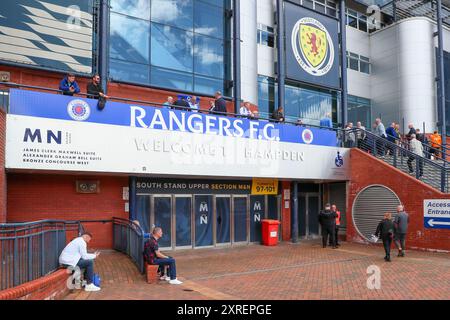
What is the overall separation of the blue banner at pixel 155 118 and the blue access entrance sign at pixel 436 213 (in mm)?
4586

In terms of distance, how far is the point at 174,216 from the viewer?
1605 cm

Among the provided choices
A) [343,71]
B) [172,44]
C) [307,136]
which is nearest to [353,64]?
[343,71]

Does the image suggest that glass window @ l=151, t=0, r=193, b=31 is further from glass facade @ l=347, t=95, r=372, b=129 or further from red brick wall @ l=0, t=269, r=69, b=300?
glass facade @ l=347, t=95, r=372, b=129

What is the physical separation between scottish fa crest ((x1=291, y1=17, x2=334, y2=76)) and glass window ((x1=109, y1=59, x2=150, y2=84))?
8694mm

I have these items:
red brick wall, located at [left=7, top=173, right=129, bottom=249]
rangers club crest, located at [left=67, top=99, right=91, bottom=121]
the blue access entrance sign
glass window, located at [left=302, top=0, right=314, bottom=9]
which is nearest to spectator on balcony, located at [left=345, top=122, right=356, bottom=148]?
the blue access entrance sign

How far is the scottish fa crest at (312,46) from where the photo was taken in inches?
879

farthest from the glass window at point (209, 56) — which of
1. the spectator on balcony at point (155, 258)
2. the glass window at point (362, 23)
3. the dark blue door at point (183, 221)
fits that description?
the glass window at point (362, 23)

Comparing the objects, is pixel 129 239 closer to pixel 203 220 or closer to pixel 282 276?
pixel 203 220

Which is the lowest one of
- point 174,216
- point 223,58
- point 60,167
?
point 174,216

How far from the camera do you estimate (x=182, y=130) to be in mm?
14258

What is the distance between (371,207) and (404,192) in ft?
5.44
